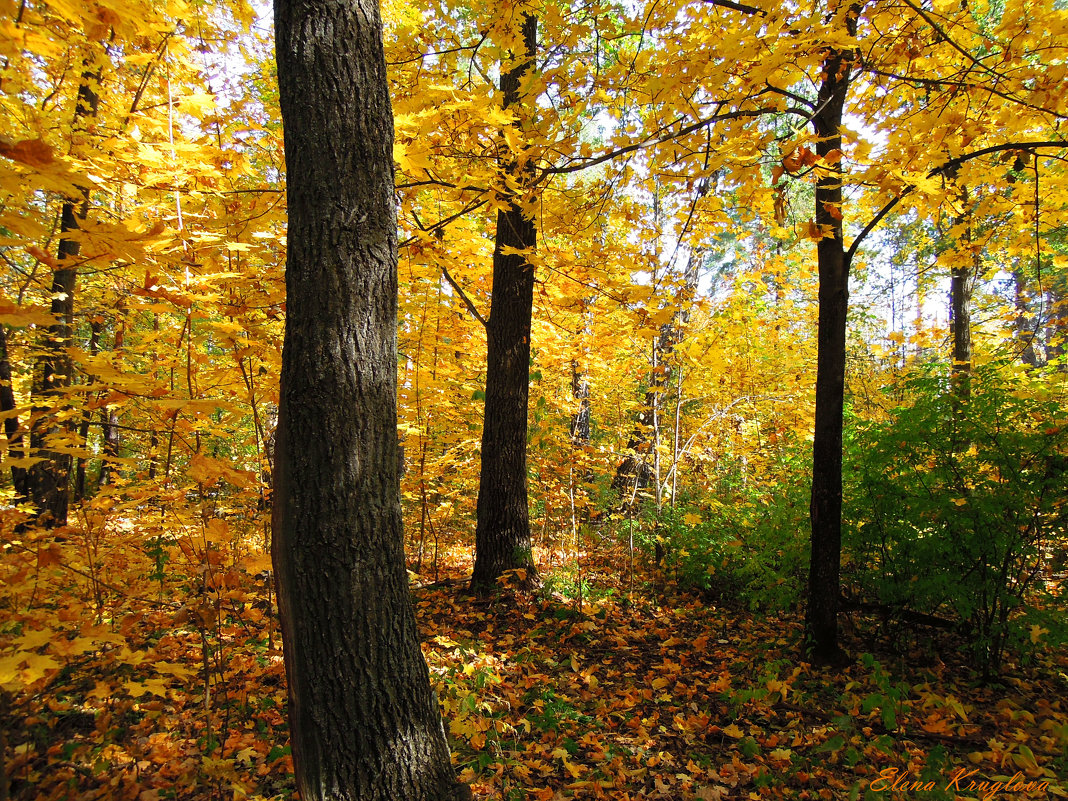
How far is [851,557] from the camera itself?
446 centimetres

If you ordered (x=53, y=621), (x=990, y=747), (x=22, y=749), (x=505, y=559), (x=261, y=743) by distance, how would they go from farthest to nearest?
(x=505, y=559) → (x=990, y=747) → (x=261, y=743) → (x=53, y=621) → (x=22, y=749)

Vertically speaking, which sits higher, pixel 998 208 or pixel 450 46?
pixel 450 46

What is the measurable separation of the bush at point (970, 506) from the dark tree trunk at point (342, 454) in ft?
12.8

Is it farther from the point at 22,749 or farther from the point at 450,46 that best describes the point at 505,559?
the point at 450,46

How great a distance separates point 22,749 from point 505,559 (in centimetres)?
349

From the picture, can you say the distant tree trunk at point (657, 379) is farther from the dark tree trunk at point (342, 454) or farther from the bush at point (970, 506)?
the dark tree trunk at point (342, 454)

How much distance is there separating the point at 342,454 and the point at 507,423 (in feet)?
10.7

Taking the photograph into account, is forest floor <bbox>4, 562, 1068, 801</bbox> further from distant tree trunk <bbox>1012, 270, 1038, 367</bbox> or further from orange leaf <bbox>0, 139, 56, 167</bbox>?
distant tree trunk <bbox>1012, 270, 1038, 367</bbox>

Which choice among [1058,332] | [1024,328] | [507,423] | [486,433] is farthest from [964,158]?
[1024,328]

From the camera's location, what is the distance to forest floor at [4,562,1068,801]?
2361 mm

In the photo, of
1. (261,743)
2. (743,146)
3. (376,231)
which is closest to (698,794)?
(261,743)

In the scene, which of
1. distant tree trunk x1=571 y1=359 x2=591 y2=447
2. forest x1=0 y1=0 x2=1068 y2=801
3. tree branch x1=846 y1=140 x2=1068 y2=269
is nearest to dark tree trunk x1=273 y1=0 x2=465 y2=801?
forest x1=0 y1=0 x2=1068 y2=801

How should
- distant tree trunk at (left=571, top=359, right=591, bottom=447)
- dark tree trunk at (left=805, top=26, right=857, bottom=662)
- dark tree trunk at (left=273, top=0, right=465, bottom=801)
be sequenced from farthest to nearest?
distant tree trunk at (left=571, top=359, right=591, bottom=447) < dark tree trunk at (left=805, top=26, right=857, bottom=662) < dark tree trunk at (left=273, top=0, right=465, bottom=801)

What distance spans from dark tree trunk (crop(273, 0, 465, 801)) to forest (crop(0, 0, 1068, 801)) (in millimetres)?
13
